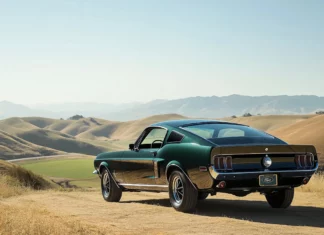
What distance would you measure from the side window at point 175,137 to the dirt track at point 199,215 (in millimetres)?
1224

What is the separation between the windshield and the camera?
9930 millimetres

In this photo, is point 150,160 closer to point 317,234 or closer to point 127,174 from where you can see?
point 127,174

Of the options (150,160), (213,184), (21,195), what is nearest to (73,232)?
(213,184)

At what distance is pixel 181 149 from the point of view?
10164mm

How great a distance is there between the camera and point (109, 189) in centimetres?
1297

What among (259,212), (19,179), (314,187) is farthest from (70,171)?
(259,212)

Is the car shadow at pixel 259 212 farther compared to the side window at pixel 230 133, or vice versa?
the side window at pixel 230 133

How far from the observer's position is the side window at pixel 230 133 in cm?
1070

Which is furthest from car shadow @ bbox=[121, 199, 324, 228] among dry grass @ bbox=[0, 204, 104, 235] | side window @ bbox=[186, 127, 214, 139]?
dry grass @ bbox=[0, 204, 104, 235]

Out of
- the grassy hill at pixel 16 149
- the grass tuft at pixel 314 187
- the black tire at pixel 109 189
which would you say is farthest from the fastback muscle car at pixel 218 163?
the grassy hill at pixel 16 149

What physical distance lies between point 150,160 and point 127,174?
1.18 metres

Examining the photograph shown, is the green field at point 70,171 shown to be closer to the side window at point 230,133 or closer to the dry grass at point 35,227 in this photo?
the side window at point 230,133

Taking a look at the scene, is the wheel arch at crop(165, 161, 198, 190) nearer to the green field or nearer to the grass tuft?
the grass tuft

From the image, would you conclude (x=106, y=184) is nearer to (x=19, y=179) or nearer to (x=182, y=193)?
(x=182, y=193)
